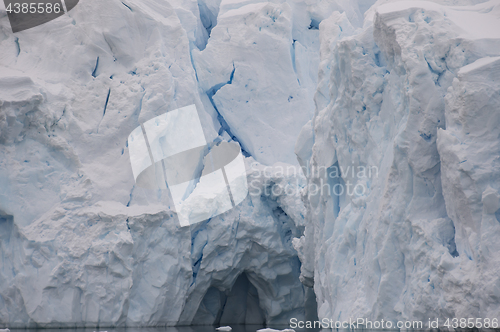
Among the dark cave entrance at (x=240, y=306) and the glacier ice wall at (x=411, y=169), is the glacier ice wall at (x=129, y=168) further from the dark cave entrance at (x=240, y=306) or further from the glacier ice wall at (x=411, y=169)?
the glacier ice wall at (x=411, y=169)

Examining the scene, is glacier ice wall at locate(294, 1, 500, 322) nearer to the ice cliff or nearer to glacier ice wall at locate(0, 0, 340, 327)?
the ice cliff

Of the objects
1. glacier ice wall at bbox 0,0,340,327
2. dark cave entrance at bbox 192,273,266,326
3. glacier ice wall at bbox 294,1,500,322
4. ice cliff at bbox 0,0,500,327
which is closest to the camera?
glacier ice wall at bbox 294,1,500,322

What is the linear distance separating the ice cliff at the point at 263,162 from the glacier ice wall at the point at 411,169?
0.02 meters

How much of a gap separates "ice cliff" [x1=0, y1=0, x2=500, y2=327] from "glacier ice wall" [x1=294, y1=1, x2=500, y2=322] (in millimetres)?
20

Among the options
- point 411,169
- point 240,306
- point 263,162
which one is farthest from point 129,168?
point 411,169

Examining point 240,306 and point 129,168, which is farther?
point 240,306

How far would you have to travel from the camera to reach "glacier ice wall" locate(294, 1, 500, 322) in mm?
4652

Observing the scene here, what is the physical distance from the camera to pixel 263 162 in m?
10.2

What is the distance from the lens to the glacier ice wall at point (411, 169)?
15.3ft

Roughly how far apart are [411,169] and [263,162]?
16.1 ft

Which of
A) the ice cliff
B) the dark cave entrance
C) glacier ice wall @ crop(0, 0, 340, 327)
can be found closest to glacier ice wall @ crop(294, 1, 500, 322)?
the ice cliff

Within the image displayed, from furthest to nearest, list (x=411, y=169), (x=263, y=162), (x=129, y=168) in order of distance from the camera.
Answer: (x=263, y=162)
(x=129, y=168)
(x=411, y=169)

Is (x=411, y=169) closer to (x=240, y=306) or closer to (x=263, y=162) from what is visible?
(x=263, y=162)

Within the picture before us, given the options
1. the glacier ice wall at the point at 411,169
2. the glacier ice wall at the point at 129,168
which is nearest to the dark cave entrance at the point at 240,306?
the glacier ice wall at the point at 129,168
